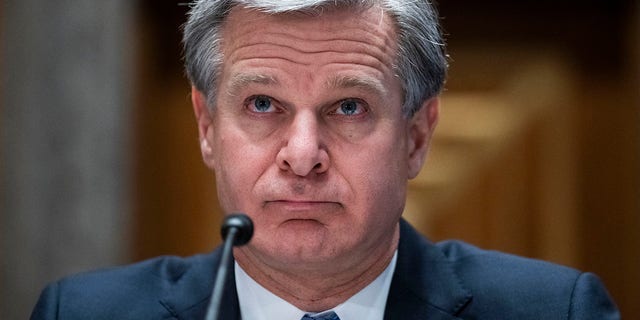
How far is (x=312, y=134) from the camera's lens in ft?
8.46

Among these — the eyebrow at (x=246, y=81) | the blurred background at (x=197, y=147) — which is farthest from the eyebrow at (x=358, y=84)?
the blurred background at (x=197, y=147)

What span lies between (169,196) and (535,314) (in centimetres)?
270

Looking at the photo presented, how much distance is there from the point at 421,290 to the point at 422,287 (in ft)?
0.03

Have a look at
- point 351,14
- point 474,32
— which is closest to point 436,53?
point 351,14

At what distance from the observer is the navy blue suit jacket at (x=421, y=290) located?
2.91 metres

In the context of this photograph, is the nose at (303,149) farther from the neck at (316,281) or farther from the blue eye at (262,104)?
the neck at (316,281)

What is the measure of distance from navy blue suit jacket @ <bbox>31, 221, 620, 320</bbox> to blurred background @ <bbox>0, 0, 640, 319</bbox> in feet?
5.22

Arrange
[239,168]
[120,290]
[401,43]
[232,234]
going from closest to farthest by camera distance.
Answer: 1. [232,234]
2. [239,168]
3. [401,43]
4. [120,290]

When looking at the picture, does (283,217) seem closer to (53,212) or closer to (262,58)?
(262,58)

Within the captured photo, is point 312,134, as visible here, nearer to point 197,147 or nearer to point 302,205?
point 302,205

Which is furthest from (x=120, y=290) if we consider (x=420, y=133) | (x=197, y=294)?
(x=420, y=133)

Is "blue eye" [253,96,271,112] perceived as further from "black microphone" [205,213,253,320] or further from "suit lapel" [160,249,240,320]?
"black microphone" [205,213,253,320]

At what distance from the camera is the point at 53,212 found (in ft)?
15.4

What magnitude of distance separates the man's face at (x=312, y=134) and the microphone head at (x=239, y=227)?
1.16 feet
